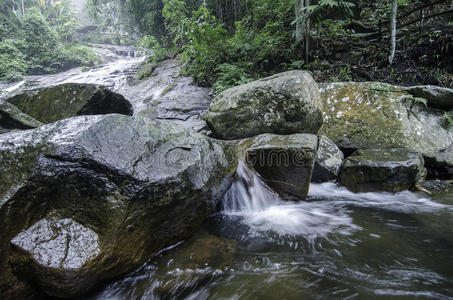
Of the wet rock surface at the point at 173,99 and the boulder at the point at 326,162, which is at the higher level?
the wet rock surface at the point at 173,99

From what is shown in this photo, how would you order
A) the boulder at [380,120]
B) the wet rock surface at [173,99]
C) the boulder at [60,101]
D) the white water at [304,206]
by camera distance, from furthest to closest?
the wet rock surface at [173,99], the boulder at [60,101], the boulder at [380,120], the white water at [304,206]

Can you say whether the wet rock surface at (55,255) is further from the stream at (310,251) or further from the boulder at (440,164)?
the boulder at (440,164)

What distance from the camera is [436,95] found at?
422cm

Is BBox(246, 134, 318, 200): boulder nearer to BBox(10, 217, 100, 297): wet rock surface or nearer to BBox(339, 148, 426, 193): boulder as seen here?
BBox(339, 148, 426, 193): boulder

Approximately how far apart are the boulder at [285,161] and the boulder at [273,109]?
0.65 m

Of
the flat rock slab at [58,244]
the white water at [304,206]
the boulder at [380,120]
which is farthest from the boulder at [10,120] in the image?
the boulder at [380,120]

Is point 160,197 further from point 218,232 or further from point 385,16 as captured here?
point 385,16

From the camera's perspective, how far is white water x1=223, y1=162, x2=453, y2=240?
3013 mm

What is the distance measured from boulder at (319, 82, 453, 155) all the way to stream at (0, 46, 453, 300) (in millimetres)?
1119

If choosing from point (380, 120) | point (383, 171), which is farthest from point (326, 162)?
point (380, 120)

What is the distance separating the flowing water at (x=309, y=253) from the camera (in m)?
1.87

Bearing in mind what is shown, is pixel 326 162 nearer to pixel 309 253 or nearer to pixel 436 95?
pixel 309 253

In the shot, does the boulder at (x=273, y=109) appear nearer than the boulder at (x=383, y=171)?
No

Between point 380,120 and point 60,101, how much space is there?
7.36 meters
